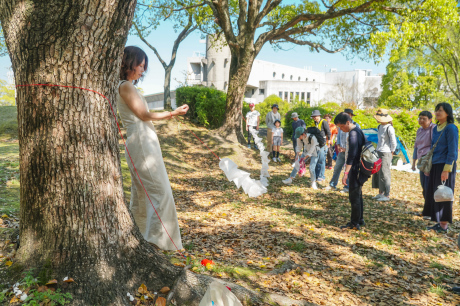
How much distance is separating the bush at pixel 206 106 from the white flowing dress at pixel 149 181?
41.7ft

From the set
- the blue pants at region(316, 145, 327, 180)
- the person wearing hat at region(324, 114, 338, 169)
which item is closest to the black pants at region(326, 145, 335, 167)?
the person wearing hat at region(324, 114, 338, 169)

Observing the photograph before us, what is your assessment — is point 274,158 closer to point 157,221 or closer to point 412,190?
point 412,190

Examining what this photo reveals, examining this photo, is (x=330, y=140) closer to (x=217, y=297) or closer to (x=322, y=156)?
(x=322, y=156)

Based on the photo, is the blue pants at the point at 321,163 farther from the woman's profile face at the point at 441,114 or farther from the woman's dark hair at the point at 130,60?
the woman's dark hair at the point at 130,60

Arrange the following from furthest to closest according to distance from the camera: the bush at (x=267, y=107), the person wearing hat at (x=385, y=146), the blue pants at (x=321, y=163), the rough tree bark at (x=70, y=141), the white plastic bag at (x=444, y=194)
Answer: the bush at (x=267, y=107)
the blue pants at (x=321, y=163)
the person wearing hat at (x=385, y=146)
the white plastic bag at (x=444, y=194)
the rough tree bark at (x=70, y=141)

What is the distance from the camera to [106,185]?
262 cm

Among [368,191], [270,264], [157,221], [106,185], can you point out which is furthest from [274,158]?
[106,185]

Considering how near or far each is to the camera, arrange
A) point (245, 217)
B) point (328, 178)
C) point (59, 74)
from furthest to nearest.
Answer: point (328, 178) → point (245, 217) → point (59, 74)

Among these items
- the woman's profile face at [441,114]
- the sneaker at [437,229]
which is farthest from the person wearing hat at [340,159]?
the woman's profile face at [441,114]

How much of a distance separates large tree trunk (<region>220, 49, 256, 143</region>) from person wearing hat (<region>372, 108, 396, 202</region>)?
5986 mm

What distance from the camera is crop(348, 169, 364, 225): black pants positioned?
5593 millimetres

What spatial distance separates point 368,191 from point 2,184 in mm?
8540

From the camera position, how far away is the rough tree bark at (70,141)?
235 cm

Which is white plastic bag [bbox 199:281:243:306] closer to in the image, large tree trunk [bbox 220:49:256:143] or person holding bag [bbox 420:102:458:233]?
person holding bag [bbox 420:102:458:233]
